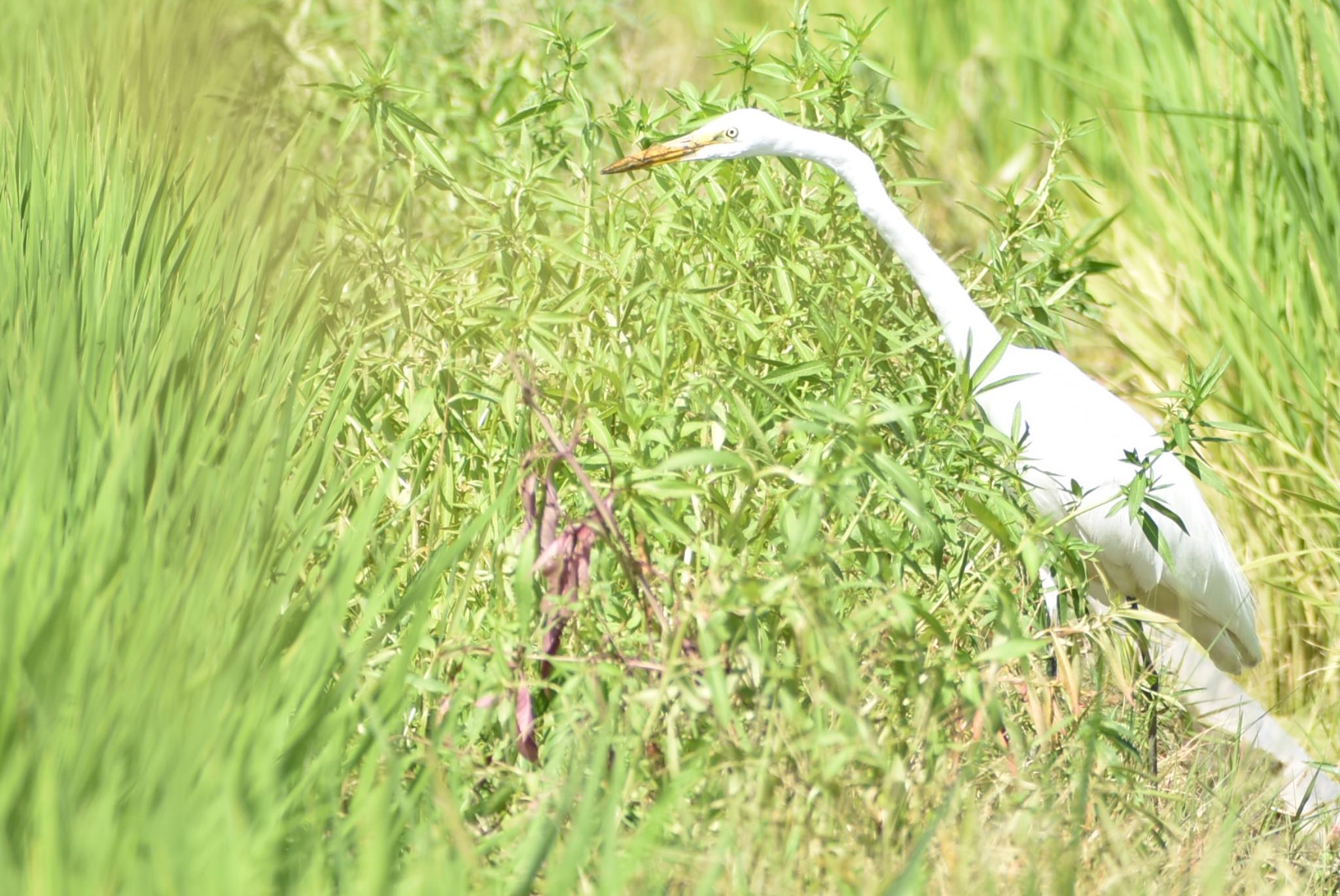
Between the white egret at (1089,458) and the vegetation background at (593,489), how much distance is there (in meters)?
0.13

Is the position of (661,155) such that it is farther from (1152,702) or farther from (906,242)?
(1152,702)

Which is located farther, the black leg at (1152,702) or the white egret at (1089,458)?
the white egret at (1089,458)

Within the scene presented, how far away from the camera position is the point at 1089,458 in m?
2.96

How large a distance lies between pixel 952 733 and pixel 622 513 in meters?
0.65

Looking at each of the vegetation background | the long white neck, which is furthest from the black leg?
the long white neck

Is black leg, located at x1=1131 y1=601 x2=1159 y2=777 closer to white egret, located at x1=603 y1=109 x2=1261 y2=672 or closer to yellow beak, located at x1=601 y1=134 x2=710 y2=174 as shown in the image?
white egret, located at x1=603 y1=109 x2=1261 y2=672

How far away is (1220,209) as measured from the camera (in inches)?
150

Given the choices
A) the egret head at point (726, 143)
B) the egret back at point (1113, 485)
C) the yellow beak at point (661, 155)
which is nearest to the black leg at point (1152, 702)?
the egret back at point (1113, 485)

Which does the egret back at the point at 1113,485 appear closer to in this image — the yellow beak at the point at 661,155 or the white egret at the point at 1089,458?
the white egret at the point at 1089,458

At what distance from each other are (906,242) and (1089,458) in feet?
2.16

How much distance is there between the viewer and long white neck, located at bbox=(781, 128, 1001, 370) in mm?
2650

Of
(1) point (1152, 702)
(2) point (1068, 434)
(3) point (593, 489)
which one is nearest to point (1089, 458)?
(2) point (1068, 434)

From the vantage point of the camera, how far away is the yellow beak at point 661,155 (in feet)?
8.97

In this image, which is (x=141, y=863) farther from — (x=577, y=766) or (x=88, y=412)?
(x=88, y=412)
